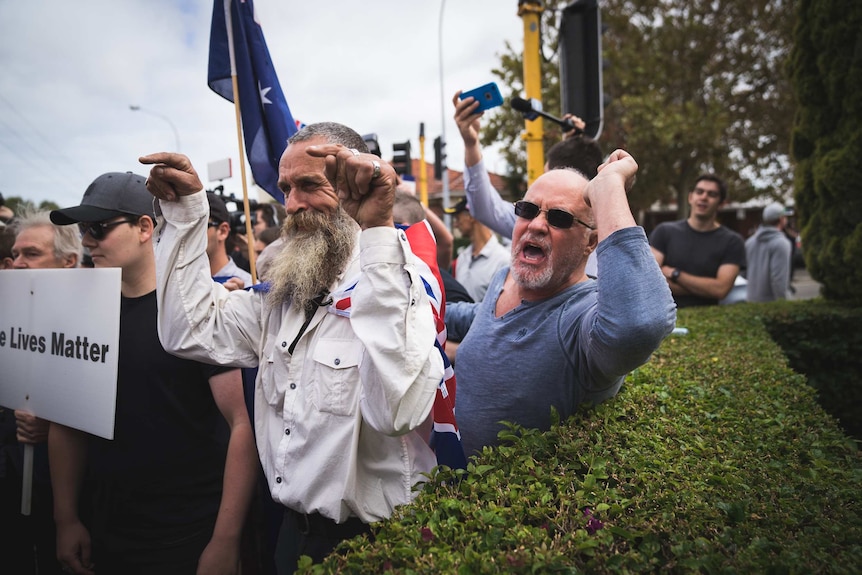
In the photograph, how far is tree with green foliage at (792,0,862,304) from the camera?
5.20 m

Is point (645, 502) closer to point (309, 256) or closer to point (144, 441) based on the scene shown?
point (309, 256)

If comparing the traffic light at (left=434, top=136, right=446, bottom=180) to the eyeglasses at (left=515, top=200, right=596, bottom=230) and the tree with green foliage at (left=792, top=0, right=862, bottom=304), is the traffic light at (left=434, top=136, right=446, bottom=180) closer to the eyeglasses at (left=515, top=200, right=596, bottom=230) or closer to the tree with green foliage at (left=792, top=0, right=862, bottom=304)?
the tree with green foliage at (left=792, top=0, right=862, bottom=304)

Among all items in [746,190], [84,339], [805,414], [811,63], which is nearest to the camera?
[805,414]

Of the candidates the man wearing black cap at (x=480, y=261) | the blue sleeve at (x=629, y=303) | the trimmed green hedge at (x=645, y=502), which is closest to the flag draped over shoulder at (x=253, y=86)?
the blue sleeve at (x=629, y=303)

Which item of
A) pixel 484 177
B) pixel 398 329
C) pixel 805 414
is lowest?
pixel 805 414

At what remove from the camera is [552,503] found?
152 cm

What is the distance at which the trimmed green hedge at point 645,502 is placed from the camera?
1.25m

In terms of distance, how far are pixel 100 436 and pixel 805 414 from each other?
2.97 metres

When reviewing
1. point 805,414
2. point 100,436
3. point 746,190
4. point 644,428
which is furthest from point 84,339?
point 746,190

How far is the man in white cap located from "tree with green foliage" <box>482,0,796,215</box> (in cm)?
954

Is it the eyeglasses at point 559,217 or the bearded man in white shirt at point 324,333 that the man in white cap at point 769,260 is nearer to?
the eyeglasses at point 559,217

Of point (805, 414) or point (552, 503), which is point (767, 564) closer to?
point (552, 503)

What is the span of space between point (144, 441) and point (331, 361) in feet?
3.88

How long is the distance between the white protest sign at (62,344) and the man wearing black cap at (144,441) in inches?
4.1
